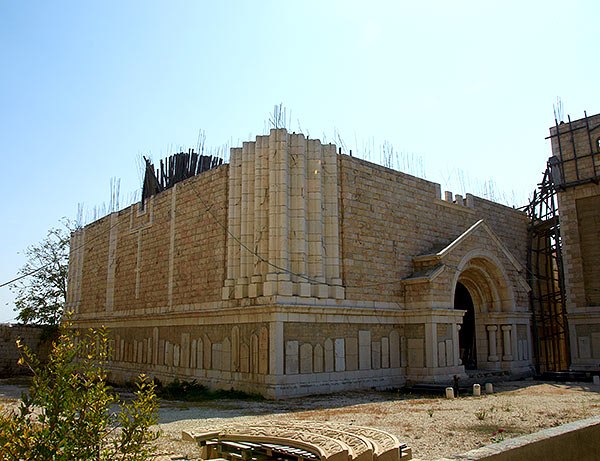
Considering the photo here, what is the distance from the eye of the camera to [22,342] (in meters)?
26.6

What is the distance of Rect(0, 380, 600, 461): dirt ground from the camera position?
8086 millimetres

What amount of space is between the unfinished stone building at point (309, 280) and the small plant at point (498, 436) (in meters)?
6.26

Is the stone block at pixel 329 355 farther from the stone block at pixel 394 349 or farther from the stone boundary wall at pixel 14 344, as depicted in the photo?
the stone boundary wall at pixel 14 344

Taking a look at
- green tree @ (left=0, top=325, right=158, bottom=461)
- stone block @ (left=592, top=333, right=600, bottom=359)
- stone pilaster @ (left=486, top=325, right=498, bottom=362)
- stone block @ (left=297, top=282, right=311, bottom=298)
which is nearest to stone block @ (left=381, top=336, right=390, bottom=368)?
stone block @ (left=297, top=282, right=311, bottom=298)

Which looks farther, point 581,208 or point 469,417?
point 581,208

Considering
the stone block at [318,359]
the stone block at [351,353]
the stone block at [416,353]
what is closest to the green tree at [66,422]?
the stone block at [318,359]

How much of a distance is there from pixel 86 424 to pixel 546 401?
12.3m

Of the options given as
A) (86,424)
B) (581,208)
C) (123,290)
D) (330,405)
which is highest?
(581,208)

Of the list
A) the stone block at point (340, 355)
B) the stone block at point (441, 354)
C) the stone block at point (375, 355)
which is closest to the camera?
the stone block at point (340, 355)

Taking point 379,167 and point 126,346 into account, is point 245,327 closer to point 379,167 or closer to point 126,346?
point 379,167

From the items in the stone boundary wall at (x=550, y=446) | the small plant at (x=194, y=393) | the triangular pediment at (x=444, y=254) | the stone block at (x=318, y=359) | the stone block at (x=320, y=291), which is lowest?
the small plant at (x=194, y=393)

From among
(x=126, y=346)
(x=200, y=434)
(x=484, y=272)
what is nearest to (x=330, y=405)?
(x=200, y=434)

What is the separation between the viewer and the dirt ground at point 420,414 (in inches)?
318

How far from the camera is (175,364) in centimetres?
1766
